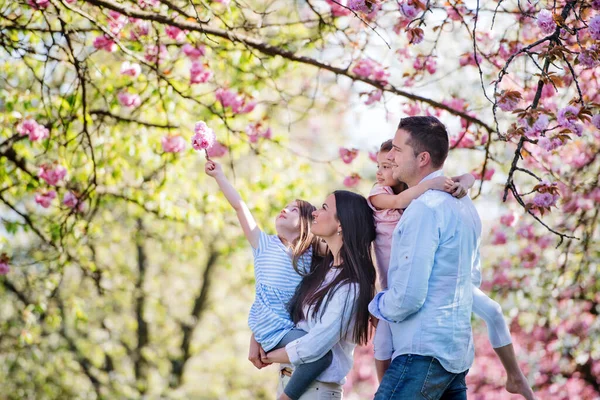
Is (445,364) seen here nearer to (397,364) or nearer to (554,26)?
(397,364)

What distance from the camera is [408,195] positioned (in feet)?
10.0

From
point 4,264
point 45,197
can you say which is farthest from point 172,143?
point 4,264

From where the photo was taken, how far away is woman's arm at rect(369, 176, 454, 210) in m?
2.91

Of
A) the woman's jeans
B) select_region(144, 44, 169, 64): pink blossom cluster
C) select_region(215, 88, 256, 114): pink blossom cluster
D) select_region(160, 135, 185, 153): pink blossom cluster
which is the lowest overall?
the woman's jeans

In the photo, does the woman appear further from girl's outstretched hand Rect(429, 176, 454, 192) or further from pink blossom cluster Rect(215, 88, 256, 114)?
pink blossom cluster Rect(215, 88, 256, 114)

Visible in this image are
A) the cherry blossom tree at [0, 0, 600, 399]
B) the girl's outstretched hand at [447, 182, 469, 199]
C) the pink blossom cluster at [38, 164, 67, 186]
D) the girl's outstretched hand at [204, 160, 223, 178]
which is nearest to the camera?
the girl's outstretched hand at [447, 182, 469, 199]

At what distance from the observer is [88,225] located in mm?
6074

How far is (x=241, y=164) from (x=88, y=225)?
7.31m

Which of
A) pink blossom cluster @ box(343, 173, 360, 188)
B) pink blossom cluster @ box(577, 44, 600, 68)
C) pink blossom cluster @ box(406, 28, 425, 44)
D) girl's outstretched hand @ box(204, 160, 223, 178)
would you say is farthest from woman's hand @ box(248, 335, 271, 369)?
pink blossom cluster @ box(343, 173, 360, 188)

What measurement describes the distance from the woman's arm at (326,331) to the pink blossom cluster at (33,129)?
3.04 meters

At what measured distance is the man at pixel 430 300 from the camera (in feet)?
8.72

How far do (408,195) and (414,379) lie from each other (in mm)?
Result: 735

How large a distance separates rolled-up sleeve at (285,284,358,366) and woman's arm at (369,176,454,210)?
37 cm

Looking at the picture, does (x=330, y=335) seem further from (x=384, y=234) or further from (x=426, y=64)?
(x=426, y=64)
